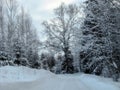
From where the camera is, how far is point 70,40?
173 feet

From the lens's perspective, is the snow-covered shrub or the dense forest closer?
the dense forest

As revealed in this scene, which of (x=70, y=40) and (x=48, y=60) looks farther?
(x=48, y=60)

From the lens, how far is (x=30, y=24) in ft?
179

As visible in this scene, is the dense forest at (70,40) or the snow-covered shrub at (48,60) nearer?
the dense forest at (70,40)

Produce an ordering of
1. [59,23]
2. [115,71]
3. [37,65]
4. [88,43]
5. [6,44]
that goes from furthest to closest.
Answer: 1. [59,23]
2. [37,65]
3. [6,44]
4. [88,43]
5. [115,71]

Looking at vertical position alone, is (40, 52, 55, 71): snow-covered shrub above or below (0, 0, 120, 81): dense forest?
below

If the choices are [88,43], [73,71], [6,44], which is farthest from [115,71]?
[73,71]

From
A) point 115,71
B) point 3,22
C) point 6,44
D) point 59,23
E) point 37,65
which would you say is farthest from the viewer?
point 59,23

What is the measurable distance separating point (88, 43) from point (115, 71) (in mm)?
3371

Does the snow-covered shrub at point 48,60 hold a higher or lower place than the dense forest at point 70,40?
lower

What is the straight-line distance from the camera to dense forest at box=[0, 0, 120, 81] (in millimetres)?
19641

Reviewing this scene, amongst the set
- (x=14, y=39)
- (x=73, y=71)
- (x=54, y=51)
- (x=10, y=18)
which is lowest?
(x=73, y=71)

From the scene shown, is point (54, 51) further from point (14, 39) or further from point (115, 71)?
point (115, 71)

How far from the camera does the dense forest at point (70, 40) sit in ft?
64.4
